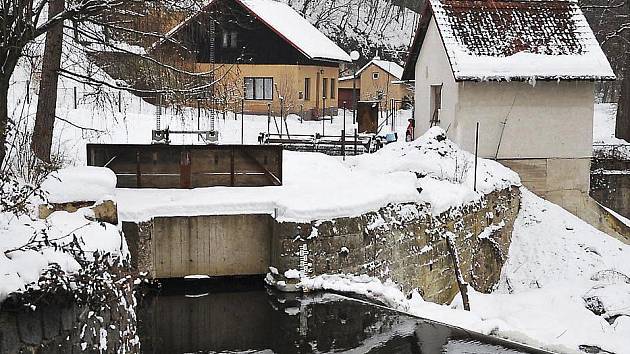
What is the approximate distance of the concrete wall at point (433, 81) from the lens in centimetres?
2142

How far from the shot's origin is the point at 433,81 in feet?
76.0

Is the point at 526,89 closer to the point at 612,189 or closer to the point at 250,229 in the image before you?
the point at 612,189

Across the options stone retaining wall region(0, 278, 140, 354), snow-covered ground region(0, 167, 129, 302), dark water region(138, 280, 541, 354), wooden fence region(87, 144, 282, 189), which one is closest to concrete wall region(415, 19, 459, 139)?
wooden fence region(87, 144, 282, 189)

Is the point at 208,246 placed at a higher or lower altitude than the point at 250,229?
lower

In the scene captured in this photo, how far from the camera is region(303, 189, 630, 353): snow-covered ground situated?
A: 1302 cm

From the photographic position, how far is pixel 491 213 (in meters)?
17.7

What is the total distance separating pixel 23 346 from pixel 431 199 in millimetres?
10289

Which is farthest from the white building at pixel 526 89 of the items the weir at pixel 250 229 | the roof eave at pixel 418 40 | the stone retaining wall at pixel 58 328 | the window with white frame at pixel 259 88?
the window with white frame at pixel 259 88

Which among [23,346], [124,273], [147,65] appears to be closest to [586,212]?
[147,65]

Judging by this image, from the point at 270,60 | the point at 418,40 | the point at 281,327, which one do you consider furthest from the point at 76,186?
the point at 270,60

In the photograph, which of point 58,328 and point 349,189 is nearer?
point 58,328

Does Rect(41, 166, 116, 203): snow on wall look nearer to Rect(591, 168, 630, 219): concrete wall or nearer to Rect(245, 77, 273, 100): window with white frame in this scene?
Rect(591, 168, 630, 219): concrete wall

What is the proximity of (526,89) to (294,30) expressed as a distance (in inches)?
819

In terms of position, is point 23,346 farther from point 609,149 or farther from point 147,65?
point 609,149
